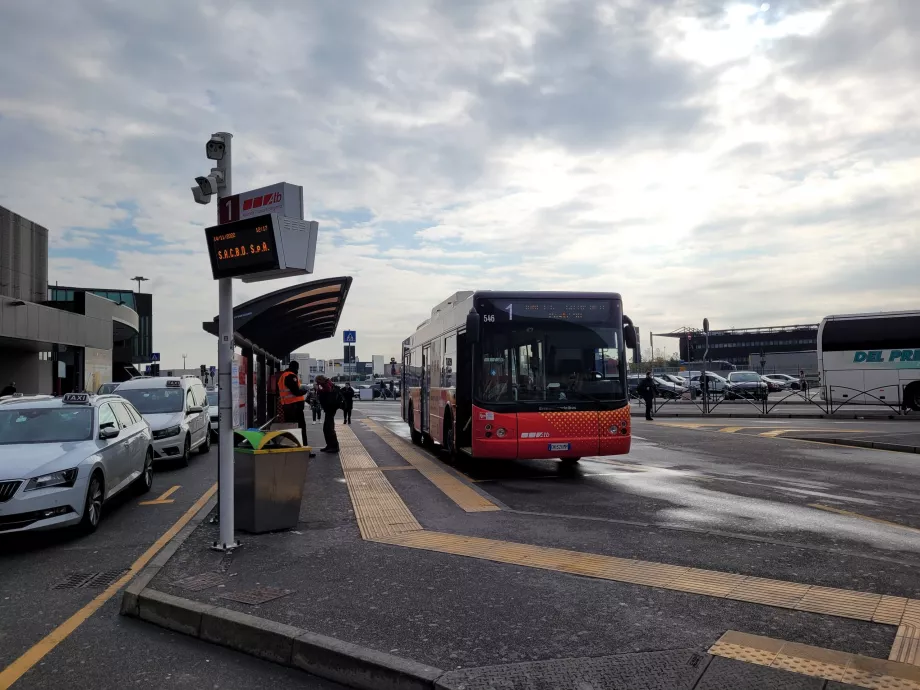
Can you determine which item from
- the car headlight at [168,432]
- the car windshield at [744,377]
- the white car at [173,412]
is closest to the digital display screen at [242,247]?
the white car at [173,412]

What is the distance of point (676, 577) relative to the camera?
5.70 metres

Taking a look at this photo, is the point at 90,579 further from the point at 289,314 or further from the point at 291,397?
the point at 289,314

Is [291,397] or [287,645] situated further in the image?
[291,397]

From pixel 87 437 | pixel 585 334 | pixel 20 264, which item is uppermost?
pixel 20 264

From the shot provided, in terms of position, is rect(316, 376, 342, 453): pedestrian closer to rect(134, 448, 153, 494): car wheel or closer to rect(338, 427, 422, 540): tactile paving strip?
rect(338, 427, 422, 540): tactile paving strip

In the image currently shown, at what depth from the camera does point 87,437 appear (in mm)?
8734

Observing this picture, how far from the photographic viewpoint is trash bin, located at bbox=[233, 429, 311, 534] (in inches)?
296

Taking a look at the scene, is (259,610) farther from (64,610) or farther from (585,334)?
(585,334)

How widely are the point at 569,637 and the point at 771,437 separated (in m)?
15.7

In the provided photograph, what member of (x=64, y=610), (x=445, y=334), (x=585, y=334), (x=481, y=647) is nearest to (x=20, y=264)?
(x=445, y=334)

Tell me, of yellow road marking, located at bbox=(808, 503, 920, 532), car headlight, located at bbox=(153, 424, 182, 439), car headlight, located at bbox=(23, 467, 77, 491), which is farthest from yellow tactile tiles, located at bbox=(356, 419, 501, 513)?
car headlight, located at bbox=(153, 424, 182, 439)

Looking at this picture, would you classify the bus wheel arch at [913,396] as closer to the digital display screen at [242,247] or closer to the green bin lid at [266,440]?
the green bin lid at [266,440]

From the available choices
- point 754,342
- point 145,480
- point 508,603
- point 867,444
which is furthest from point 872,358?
point 754,342

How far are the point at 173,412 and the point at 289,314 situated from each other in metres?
3.21
